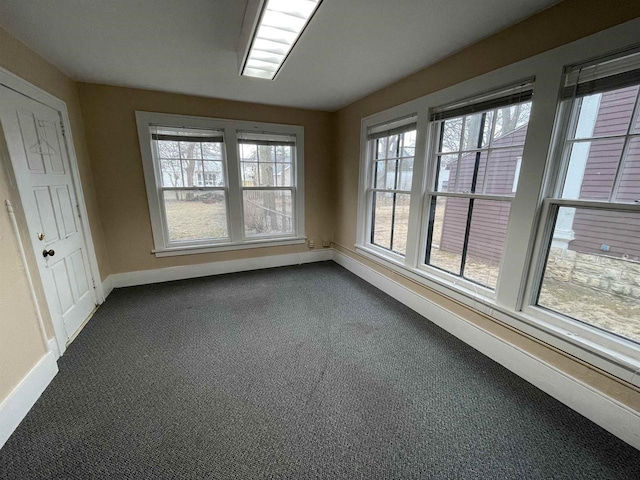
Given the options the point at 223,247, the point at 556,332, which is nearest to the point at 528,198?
the point at 556,332

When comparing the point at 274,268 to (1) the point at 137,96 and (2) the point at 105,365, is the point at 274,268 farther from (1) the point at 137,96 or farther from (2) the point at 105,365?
(1) the point at 137,96

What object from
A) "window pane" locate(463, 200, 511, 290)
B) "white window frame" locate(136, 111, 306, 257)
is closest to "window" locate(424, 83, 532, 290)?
"window pane" locate(463, 200, 511, 290)

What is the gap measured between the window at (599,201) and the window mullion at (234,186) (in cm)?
327

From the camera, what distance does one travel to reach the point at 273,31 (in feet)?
5.44

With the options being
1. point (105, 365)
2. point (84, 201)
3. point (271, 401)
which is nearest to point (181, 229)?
point (84, 201)

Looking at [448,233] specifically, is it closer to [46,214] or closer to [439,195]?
[439,195]

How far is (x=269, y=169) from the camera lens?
3.73m

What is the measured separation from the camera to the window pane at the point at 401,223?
2866mm

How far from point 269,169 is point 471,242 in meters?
2.77

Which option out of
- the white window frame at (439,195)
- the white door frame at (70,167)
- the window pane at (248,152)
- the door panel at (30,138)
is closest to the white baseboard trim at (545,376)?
the white window frame at (439,195)

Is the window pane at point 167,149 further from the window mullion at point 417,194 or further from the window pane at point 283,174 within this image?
the window mullion at point 417,194

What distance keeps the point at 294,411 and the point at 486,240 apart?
192 centimetres

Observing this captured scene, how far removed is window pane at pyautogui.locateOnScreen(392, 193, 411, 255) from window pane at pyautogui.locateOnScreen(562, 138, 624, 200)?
52.8 inches

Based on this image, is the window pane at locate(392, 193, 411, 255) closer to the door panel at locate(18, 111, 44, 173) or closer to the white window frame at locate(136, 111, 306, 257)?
the white window frame at locate(136, 111, 306, 257)
